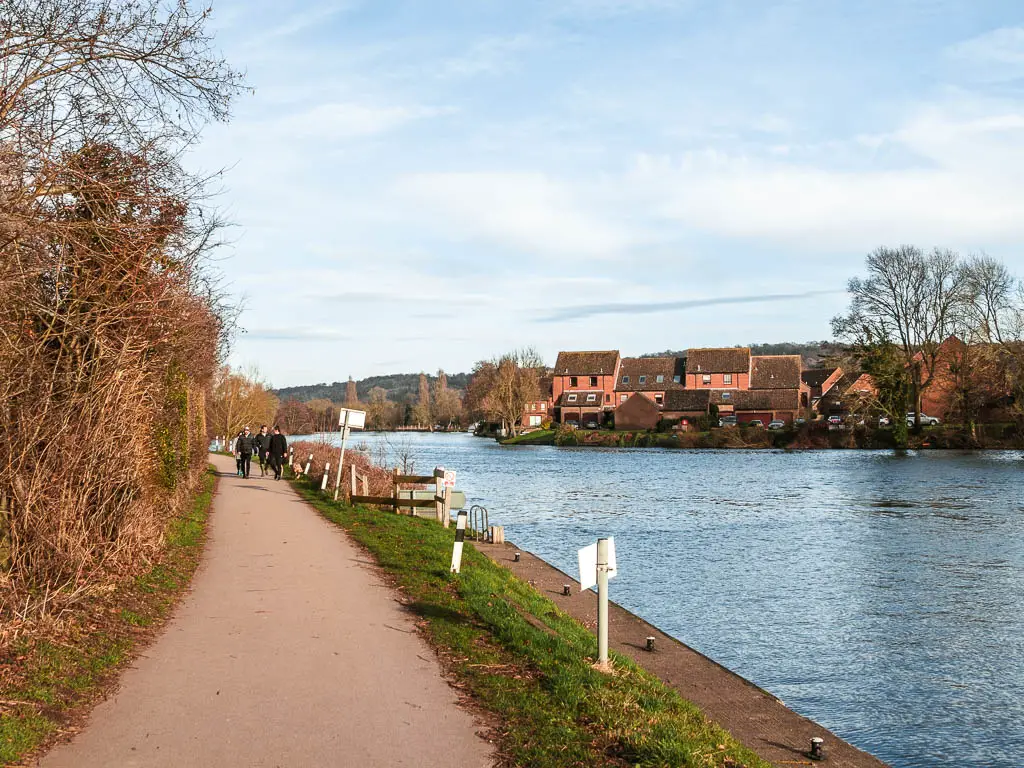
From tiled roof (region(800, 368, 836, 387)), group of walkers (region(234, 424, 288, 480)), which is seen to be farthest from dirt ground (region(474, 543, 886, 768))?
tiled roof (region(800, 368, 836, 387))

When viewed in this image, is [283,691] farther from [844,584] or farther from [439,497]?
[439,497]

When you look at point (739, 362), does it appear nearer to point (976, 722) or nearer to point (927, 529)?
point (927, 529)

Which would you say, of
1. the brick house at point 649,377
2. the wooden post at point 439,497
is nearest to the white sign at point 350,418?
the wooden post at point 439,497

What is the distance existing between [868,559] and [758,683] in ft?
34.4

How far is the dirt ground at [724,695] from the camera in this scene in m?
9.03

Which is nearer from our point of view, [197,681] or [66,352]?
[197,681]

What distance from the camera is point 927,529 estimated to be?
26281mm

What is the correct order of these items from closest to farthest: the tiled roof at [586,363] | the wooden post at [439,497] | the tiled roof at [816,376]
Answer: the wooden post at [439,497] → the tiled roof at [586,363] → the tiled roof at [816,376]

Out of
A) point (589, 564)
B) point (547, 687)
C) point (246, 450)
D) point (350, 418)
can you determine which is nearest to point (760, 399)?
point (246, 450)

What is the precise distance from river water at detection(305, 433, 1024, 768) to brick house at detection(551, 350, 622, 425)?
59176mm

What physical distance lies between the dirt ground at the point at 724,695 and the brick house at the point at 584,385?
284 feet

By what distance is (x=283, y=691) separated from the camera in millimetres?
7938

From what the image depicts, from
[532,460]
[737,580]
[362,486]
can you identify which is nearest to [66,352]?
[737,580]

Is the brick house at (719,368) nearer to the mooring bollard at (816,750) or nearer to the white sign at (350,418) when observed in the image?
the white sign at (350,418)
